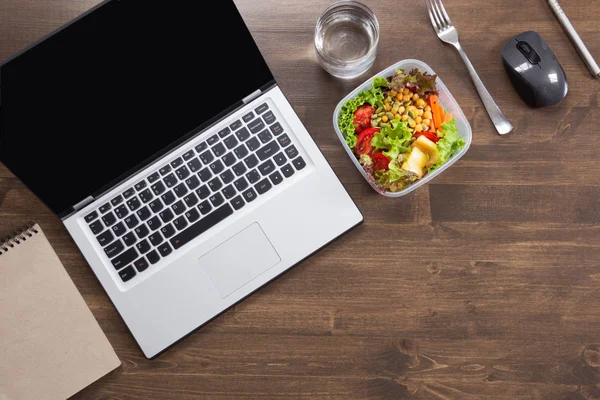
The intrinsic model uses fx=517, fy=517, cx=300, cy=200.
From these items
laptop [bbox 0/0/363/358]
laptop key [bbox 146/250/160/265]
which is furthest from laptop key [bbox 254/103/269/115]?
laptop key [bbox 146/250/160/265]

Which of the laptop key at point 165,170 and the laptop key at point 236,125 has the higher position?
the laptop key at point 236,125

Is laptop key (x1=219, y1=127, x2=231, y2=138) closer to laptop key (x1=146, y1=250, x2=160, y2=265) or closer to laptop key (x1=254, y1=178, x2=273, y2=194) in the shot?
laptop key (x1=254, y1=178, x2=273, y2=194)

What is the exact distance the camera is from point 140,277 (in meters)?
0.93

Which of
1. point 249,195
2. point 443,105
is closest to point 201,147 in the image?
point 249,195

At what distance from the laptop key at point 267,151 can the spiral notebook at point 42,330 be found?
435 millimetres

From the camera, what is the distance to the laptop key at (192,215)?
932mm

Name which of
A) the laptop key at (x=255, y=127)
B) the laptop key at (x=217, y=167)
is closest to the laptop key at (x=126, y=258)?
the laptop key at (x=217, y=167)

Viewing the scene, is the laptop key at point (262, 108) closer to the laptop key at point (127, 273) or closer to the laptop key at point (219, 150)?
the laptop key at point (219, 150)

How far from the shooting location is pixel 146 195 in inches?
36.8

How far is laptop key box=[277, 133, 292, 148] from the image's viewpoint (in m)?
0.94

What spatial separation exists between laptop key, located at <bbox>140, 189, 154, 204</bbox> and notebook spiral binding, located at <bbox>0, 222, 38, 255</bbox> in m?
0.23

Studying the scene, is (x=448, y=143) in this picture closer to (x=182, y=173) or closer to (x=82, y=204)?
(x=182, y=173)

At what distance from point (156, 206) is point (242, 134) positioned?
203 mm

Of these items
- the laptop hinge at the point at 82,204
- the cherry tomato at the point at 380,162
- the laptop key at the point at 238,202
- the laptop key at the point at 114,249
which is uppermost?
the laptop hinge at the point at 82,204
